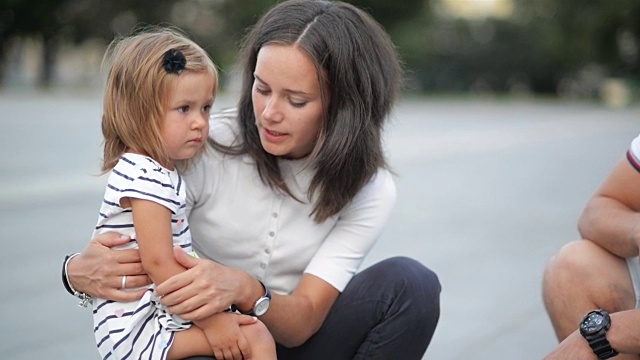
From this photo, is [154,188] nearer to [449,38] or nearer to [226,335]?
[226,335]

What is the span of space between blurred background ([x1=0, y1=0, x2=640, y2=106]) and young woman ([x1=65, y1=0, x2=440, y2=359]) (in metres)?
27.5

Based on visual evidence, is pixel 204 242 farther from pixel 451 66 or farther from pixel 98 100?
pixel 451 66

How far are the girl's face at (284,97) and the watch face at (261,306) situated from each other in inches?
14.9

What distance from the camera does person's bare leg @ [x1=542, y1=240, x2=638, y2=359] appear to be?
8.50 ft

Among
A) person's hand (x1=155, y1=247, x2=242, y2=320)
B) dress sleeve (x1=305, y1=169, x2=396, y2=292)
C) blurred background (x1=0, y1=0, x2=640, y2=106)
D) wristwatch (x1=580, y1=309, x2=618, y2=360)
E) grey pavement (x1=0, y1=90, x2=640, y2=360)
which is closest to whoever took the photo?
person's hand (x1=155, y1=247, x2=242, y2=320)

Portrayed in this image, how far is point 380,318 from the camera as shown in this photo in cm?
261

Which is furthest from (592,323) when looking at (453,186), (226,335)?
(453,186)

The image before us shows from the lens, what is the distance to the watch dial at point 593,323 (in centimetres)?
233

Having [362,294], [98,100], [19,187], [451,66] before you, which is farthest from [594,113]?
[362,294]

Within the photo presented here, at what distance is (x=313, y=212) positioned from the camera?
2561 millimetres

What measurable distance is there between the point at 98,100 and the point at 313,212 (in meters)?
17.5

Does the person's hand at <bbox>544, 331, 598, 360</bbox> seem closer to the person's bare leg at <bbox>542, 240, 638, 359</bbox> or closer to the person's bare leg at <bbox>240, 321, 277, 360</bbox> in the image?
the person's bare leg at <bbox>542, 240, 638, 359</bbox>

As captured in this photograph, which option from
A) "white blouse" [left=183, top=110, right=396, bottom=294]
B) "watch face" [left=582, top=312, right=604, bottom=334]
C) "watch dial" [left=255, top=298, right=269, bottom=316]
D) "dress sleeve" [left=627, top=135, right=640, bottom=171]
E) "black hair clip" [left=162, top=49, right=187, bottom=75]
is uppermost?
"black hair clip" [left=162, top=49, right=187, bottom=75]

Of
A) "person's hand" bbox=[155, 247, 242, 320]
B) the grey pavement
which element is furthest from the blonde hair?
the grey pavement
